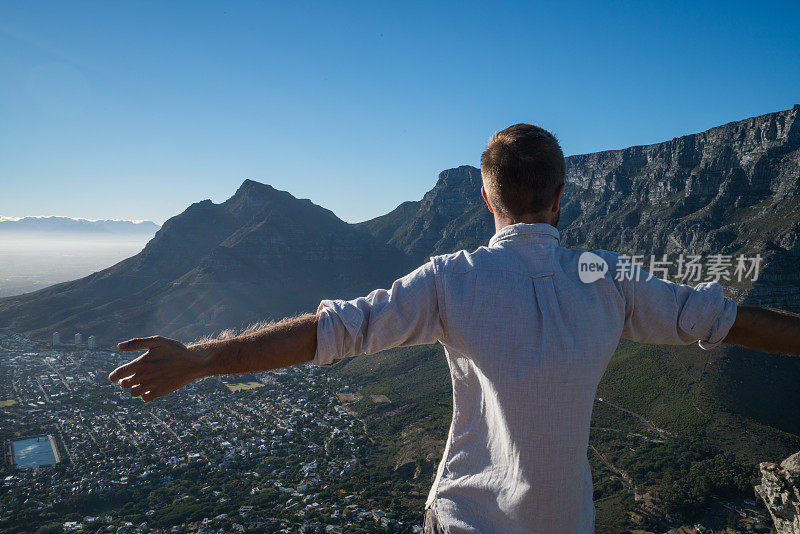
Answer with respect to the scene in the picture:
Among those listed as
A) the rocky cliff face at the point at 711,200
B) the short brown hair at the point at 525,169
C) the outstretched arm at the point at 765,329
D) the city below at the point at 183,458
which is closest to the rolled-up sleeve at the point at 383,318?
the short brown hair at the point at 525,169

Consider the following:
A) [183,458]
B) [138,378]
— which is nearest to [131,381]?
[138,378]

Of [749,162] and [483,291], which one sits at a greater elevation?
[749,162]

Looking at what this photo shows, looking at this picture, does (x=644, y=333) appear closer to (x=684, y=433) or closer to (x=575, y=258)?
(x=575, y=258)

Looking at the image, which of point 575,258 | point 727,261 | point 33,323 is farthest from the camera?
point 33,323

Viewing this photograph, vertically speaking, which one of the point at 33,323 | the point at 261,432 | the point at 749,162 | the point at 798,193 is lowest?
the point at 261,432

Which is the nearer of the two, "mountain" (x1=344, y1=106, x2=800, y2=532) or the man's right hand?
the man's right hand

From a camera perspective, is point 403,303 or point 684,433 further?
point 684,433

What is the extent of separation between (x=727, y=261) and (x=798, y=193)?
69.8 meters

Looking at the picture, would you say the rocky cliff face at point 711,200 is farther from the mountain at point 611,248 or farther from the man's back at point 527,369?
the man's back at point 527,369

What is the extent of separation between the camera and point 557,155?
1858 mm

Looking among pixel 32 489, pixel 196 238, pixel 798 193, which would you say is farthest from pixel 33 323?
pixel 798 193

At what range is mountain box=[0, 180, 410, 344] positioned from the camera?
79.1 meters

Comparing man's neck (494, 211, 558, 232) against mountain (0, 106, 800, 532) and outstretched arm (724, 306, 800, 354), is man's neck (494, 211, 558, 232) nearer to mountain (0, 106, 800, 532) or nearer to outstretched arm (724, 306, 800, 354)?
Answer: outstretched arm (724, 306, 800, 354)

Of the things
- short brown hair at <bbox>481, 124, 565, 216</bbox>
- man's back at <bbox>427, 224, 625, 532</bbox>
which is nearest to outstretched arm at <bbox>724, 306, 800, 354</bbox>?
man's back at <bbox>427, 224, 625, 532</bbox>
